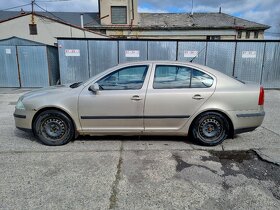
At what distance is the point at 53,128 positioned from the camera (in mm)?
3918

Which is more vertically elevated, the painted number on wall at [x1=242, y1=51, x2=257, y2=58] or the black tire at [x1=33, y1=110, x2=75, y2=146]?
the painted number on wall at [x1=242, y1=51, x2=257, y2=58]

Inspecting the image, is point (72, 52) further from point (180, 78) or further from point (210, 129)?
point (210, 129)

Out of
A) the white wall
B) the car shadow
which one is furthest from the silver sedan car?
the white wall

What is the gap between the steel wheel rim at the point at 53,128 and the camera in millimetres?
3893

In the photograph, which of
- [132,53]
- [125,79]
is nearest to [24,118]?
[125,79]

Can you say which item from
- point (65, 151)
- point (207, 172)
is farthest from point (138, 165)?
point (65, 151)

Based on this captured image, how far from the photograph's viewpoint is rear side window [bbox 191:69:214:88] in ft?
12.6

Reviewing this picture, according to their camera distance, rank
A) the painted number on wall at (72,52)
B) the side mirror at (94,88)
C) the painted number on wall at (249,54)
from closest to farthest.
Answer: the side mirror at (94,88) < the painted number on wall at (72,52) < the painted number on wall at (249,54)

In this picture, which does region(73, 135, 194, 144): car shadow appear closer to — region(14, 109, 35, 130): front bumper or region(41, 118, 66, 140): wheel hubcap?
region(41, 118, 66, 140): wheel hubcap

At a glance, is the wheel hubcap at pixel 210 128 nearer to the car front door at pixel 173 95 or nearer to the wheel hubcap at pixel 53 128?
the car front door at pixel 173 95

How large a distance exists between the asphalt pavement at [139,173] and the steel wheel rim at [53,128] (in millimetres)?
211

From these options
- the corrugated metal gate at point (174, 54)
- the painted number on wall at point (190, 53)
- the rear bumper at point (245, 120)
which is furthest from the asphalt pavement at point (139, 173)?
the painted number on wall at point (190, 53)

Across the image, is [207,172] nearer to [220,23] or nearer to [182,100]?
[182,100]

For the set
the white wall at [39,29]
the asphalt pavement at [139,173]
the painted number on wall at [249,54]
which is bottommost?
the asphalt pavement at [139,173]
